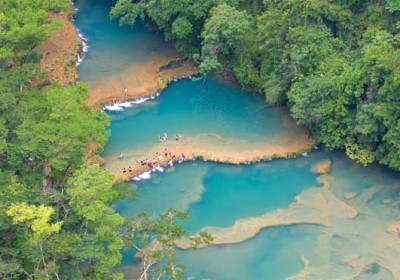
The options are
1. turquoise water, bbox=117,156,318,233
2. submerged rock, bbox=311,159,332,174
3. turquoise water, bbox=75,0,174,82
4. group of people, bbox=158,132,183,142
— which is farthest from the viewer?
turquoise water, bbox=75,0,174,82

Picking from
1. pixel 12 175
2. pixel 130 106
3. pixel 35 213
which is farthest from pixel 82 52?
pixel 35 213

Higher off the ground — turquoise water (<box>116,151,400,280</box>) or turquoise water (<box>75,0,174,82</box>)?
turquoise water (<box>75,0,174,82</box>)

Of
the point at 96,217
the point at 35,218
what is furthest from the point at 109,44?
the point at 35,218

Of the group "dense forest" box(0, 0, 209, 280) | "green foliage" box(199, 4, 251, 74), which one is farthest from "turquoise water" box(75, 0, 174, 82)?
"dense forest" box(0, 0, 209, 280)

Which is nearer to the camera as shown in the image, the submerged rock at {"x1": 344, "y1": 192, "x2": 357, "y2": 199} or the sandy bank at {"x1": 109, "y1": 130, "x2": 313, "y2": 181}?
the submerged rock at {"x1": 344, "y1": 192, "x2": 357, "y2": 199}

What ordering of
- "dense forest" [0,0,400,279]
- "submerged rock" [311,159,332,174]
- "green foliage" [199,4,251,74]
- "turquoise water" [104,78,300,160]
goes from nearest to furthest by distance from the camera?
"dense forest" [0,0,400,279] < "submerged rock" [311,159,332,174] < "turquoise water" [104,78,300,160] < "green foliage" [199,4,251,74]

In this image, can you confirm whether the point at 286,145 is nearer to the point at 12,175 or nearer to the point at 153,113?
the point at 153,113

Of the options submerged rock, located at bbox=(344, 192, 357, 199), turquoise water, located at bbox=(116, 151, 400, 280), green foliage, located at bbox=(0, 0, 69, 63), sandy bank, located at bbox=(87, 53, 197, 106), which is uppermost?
green foliage, located at bbox=(0, 0, 69, 63)

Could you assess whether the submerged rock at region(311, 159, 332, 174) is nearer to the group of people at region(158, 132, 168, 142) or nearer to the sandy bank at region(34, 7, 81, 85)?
the group of people at region(158, 132, 168, 142)
